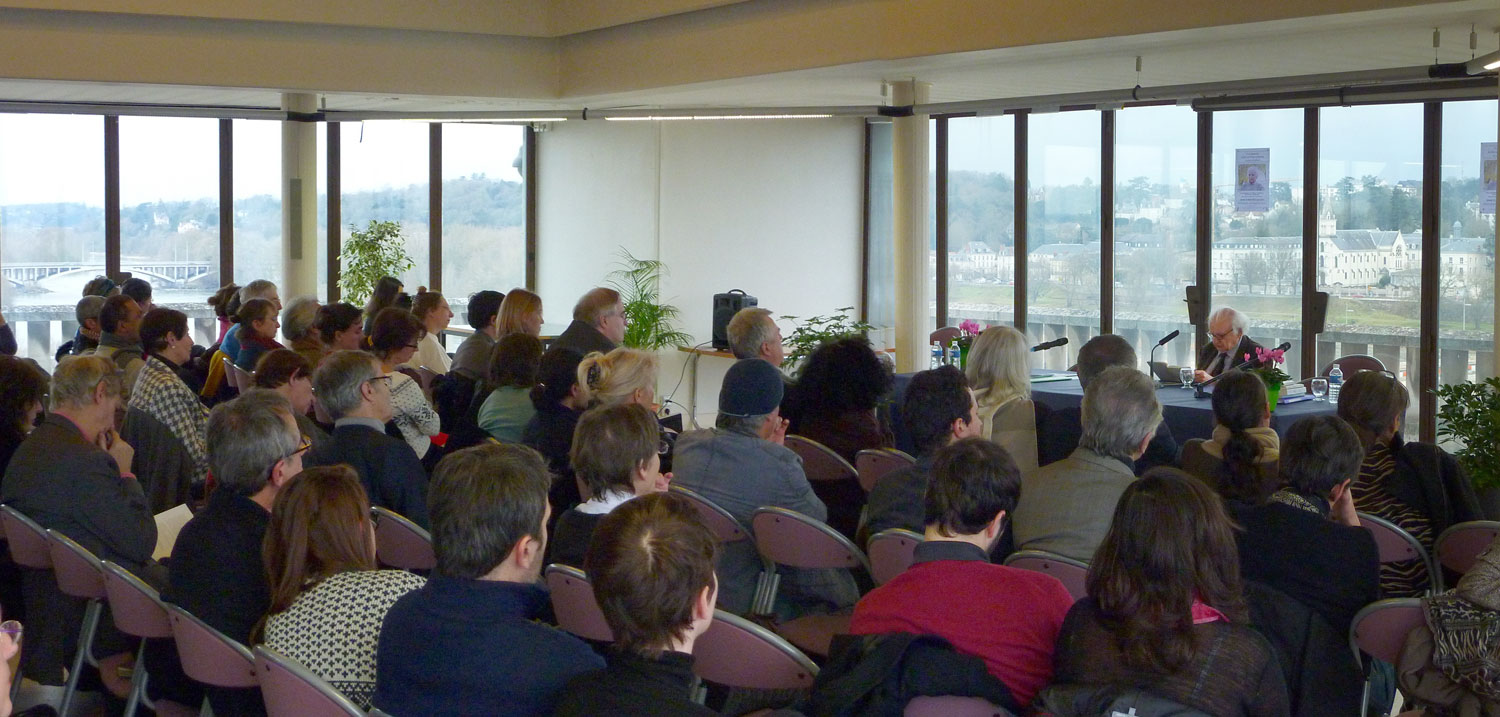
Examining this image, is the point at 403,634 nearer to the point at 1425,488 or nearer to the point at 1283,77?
the point at 1425,488

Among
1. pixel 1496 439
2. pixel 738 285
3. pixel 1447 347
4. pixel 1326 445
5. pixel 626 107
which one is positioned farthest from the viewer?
pixel 738 285

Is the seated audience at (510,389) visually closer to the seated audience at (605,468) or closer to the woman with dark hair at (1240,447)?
the seated audience at (605,468)

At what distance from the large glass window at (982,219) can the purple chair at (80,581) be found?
8846mm

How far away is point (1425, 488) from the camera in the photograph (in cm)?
415

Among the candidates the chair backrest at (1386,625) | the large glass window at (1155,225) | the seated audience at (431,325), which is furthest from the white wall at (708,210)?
the chair backrest at (1386,625)

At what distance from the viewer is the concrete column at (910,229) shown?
958 cm

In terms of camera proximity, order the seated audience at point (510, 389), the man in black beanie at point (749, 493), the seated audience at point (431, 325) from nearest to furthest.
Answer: the man in black beanie at point (749, 493), the seated audience at point (510, 389), the seated audience at point (431, 325)

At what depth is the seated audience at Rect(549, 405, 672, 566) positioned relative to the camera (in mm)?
3473

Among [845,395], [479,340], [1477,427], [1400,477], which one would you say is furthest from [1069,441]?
[479,340]

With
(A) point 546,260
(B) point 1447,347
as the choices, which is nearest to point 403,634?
(B) point 1447,347

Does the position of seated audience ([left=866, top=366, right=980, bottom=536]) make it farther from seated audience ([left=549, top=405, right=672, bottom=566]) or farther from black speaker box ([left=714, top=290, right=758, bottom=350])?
black speaker box ([left=714, top=290, right=758, bottom=350])

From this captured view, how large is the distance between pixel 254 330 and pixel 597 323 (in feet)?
6.22

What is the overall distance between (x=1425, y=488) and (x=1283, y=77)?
4630 mm

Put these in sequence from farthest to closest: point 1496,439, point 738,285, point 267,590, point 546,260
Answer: point 546,260
point 738,285
point 1496,439
point 267,590
